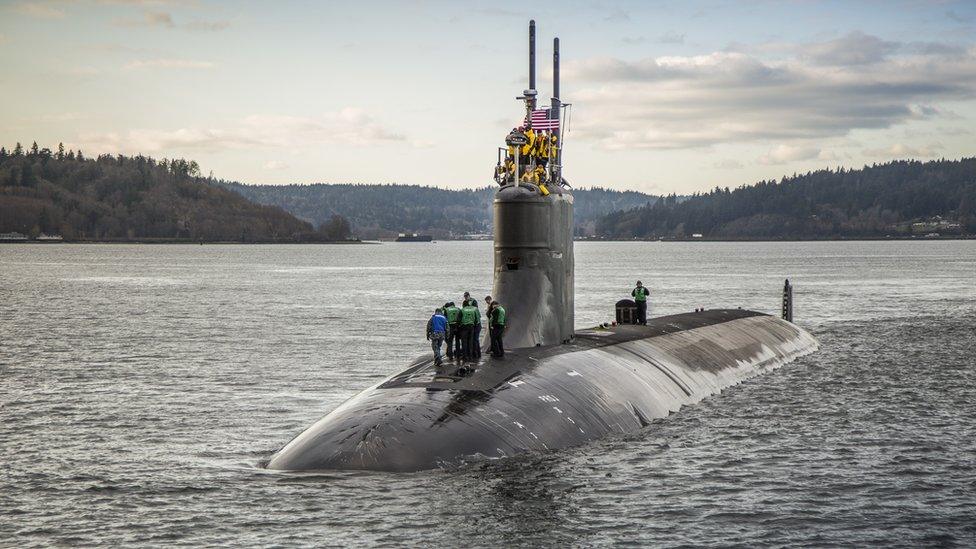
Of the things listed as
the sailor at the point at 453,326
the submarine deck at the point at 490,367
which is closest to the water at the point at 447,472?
the submarine deck at the point at 490,367

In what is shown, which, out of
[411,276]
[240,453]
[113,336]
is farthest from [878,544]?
[411,276]

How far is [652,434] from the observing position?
25.7 m

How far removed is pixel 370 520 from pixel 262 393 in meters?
16.8

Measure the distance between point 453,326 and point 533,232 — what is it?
3.31 m

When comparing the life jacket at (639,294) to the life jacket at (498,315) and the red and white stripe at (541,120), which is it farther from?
the life jacket at (498,315)

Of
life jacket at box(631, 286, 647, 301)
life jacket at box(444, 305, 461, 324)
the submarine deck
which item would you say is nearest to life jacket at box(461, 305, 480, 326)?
life jacket at box(444, 305, 461, 324)

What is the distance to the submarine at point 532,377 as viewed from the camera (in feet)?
67.0

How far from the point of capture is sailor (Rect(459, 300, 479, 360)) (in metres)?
25.0

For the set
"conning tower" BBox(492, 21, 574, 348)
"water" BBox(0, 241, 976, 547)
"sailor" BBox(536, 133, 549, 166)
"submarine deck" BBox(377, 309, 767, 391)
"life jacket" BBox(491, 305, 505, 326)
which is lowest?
"water" BBox(0, 241, 976, 547)

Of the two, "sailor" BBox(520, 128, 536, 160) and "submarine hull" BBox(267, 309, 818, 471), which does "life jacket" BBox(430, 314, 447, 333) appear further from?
"sailor" BBox(520, 128, 536, 160)

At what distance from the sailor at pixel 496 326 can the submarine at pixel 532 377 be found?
38 centimetres

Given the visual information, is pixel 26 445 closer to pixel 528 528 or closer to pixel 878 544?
pixel 528 528

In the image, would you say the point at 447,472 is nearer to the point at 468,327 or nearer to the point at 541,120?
the point at 468,327

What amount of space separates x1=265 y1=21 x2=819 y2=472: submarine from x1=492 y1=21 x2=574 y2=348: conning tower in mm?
29
